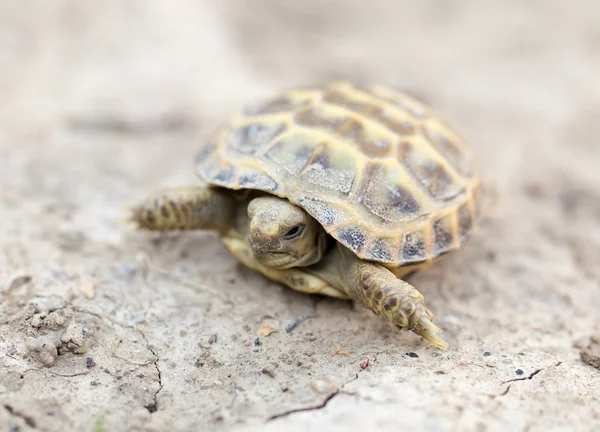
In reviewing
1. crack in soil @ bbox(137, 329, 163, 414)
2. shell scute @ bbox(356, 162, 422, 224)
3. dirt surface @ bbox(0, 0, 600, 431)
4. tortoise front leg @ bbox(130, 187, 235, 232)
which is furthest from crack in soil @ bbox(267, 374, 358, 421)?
tortoise front leg @ bbox(130, 187, 235, 232)

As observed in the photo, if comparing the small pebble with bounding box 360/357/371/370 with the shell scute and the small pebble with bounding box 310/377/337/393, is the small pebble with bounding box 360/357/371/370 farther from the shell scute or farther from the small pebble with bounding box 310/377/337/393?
the shell scute

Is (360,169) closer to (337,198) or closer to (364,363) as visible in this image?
(337,198)

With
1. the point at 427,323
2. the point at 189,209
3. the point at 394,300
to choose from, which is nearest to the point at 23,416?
the point at 189,209

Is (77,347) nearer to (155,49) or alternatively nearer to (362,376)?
(362,376)

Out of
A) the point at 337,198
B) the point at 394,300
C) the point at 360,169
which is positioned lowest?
the point at 394,300

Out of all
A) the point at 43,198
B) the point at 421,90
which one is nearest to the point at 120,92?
the point at 43,198

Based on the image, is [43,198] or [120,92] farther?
[120,92]
